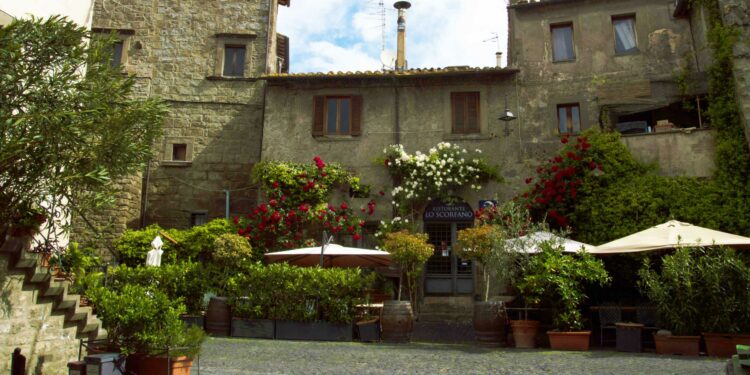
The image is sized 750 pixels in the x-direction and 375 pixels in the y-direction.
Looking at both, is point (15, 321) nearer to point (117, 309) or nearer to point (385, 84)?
point (117, 309)

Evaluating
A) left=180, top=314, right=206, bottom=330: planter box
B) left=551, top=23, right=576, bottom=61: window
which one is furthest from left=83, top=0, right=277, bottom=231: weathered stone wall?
left=551, top=23, right=576, bottom=61: window

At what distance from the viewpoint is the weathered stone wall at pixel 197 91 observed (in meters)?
18.4

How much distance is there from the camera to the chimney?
2056 centimetres

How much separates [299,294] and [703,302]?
6.92 meters

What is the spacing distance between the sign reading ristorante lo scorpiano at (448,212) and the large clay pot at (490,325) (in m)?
6.10

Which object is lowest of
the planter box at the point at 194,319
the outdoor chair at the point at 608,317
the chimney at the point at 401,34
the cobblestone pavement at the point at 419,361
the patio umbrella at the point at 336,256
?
the cobblestone pavement at the point at 419,361

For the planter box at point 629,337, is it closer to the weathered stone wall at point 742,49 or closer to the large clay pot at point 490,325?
the large clay pot at point 490,325

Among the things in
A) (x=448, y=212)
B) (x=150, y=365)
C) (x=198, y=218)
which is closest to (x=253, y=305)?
(x=150, y=365)

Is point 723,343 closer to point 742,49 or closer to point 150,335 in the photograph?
point 150,335

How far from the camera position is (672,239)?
1088cm

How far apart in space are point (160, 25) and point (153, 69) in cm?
158

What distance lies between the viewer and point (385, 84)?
1786 cm

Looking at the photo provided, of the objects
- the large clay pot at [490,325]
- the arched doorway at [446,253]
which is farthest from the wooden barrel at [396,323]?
the arched doorway at [446,253]

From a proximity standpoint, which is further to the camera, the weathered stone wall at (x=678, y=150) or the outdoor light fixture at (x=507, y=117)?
the outdoor light fixture at (x=507, y=117)
